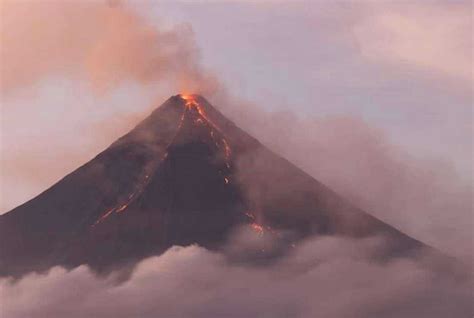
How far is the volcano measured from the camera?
4494 cm

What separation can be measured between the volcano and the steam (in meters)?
0.81

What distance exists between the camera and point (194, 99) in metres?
48.9

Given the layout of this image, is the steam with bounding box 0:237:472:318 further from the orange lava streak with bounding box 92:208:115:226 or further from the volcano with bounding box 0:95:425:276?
the orange lava streak with bounding box 92:208:115:226

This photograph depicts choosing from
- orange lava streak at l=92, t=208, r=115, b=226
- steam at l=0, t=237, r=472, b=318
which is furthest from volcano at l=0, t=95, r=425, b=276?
steam at l=0, t=237, r=472, b=318

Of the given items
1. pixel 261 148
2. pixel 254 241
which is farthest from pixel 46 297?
pixel 261 148

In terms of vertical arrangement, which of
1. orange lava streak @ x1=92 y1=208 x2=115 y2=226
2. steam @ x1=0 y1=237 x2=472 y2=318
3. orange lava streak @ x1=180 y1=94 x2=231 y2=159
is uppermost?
orange lava streak @ x1=180 y1=94 x2=231 y2=159

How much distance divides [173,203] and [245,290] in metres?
5.49

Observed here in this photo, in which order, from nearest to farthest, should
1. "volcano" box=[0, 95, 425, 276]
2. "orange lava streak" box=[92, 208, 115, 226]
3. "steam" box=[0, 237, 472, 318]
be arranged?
"steam" box=[0, 237, 472, 318] → "volcano" box=[0, 95, 425, 276] → "orange lava streak" box=[92, 208, 115, 226]

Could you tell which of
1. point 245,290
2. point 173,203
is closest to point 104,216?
point 173,203

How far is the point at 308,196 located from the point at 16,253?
11388mm

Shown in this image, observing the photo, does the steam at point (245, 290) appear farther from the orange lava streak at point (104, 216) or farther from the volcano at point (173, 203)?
the orange lava streak at point (104, 216)

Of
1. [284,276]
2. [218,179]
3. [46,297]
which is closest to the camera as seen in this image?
[46,297]

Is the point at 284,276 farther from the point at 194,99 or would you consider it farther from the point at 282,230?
the point at 194,99

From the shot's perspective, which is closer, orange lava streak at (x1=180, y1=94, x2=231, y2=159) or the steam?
the steam
